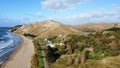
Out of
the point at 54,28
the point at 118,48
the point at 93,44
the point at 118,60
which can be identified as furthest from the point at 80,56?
the point at 54,28

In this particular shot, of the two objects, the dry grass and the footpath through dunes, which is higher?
the footpath through dunes

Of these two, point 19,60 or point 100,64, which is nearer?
point 100,64

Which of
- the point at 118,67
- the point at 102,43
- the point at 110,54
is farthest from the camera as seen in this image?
the point at 102,43

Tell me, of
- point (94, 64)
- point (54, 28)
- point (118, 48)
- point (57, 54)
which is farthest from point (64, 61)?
point (54, 28)

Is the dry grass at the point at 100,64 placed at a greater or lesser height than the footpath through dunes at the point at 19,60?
lesser

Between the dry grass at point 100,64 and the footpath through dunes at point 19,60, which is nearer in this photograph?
the dry grass at point 100,64

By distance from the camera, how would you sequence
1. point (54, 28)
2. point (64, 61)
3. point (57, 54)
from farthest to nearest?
point (54, 28) → point (57, 54) → point (64, 61)

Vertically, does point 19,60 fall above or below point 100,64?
above

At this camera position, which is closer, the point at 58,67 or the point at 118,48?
the point at 58,67

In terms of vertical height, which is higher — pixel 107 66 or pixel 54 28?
pixel 54 28

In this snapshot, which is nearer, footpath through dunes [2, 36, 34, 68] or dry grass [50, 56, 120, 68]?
dry grass [50, 56, 120, 68]

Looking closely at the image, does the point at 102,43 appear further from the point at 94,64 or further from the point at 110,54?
the point at 94,64
